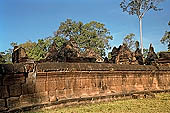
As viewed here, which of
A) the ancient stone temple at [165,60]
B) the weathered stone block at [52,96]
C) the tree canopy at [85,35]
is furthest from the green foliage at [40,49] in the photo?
the weathered stone block at [52,96]

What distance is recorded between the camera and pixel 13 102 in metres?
4.29

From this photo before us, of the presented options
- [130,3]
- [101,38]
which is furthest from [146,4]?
[101,38]

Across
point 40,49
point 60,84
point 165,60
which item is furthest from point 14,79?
point 40,49

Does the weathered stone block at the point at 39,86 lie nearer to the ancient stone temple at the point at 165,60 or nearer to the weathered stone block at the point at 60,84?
the weathered stone block at the point at 60,84

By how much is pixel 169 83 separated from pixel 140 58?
4.24 metres

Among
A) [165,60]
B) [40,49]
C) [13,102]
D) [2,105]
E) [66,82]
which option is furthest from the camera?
[40,49]

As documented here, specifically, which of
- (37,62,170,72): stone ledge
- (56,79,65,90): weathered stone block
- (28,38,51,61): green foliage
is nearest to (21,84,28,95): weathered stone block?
(37,62,170,72): stone ledge

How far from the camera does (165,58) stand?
9.44 meters

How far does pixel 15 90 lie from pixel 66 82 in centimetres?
148

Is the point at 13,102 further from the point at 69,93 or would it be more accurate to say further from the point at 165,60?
the point at 165,60

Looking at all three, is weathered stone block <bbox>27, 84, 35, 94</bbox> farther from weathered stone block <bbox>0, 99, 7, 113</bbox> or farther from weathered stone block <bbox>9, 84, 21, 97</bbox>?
weathered stone block <bbox>0, 99, 7, 113</bbox>

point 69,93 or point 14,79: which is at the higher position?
point 14,79

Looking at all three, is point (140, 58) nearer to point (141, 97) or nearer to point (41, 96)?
point (141, 97)

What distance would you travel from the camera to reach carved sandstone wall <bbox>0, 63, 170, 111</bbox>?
14.1 ft
